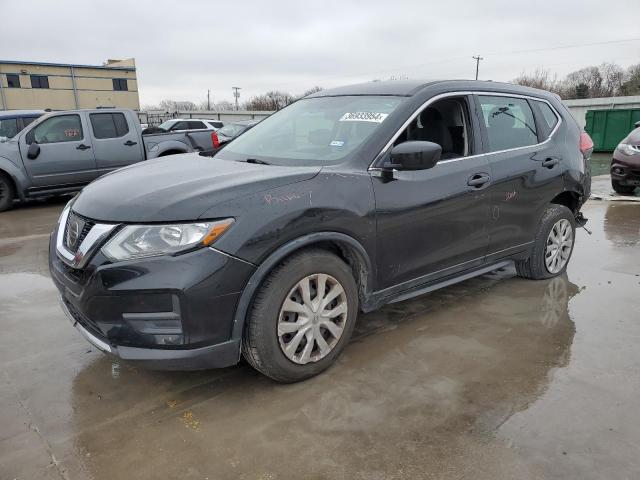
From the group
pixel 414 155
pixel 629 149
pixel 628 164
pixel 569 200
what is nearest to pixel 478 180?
pixel 414 155

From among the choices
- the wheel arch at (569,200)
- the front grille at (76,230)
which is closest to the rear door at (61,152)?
the front grille at (76,230)

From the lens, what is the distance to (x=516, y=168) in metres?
4.03

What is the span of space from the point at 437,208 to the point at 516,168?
1.04m

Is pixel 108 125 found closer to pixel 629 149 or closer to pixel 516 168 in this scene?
pixel 516 168

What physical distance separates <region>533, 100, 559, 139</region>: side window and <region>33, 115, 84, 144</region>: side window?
7.98m

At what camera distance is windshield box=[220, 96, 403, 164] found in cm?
332

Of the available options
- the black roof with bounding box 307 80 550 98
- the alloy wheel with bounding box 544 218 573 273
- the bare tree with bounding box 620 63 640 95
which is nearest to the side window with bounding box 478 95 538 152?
the black roof with bounding box 307 80 550 98

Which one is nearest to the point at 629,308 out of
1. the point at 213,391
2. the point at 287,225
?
the point at 287,225

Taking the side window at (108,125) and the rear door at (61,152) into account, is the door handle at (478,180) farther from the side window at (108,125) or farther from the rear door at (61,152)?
the side window at (108,125)

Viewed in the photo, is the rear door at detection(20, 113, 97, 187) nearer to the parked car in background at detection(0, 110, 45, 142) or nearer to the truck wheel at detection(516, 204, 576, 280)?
the parked car in background at detection(0, 110, 45, 142)

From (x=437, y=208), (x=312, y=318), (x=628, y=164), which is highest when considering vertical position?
(x=437, y=208)

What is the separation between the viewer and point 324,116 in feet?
12.3

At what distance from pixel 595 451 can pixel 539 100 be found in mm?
3209

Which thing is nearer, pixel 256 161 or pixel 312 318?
pixel 312 318
